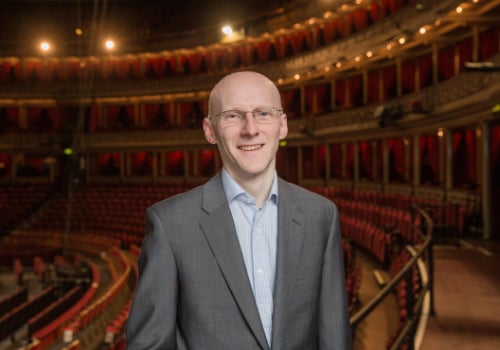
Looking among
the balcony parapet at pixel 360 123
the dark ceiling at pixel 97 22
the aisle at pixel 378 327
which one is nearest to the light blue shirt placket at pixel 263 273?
the aisle at pixel 378 327

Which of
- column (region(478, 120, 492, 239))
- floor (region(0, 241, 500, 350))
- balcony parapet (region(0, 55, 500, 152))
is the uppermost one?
balcony parapet (region(0, 55, 500, 152))

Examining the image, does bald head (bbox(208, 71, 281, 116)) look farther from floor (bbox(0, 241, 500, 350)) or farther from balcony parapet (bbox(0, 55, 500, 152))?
balcony parapet (bbox(0, 55, 500, 152))

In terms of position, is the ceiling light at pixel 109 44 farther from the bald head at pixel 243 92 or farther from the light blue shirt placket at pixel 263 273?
the light blue shirt placket at pixel 263 273

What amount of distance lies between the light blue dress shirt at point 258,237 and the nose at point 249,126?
0.15 meters

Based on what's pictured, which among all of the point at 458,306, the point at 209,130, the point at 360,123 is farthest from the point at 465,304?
the point at 360,123

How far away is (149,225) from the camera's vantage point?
1.59 m

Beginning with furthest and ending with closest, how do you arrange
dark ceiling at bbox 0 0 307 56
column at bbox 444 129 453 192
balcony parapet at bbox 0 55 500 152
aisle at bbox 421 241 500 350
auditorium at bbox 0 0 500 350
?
dark ceiling at bbox 0 0 307 56, column at bbox 444 129 453 192, balcony parapet at bbox 0 55 500 152, auditorium at bbox 0 0 500 350, aisle at bbox 421 241 500 350

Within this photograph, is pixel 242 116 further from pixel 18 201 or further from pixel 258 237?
pixel 18 201

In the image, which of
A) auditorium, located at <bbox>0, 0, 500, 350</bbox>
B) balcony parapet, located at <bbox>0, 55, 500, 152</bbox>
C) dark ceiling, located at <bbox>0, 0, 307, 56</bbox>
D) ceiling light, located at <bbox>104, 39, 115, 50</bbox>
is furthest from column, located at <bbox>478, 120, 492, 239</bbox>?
ceiling light, located at <bbox>104, 39, 115, 50</bbox>

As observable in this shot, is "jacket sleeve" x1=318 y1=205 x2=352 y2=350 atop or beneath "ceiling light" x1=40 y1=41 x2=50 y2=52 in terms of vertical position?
beneath

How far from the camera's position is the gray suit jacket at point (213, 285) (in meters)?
1.53

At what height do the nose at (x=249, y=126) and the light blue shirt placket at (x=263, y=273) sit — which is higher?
the nose at (x=249, y=126)

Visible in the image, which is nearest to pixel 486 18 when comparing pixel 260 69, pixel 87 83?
pixel 260 69

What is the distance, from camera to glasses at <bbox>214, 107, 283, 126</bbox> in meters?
1.64
